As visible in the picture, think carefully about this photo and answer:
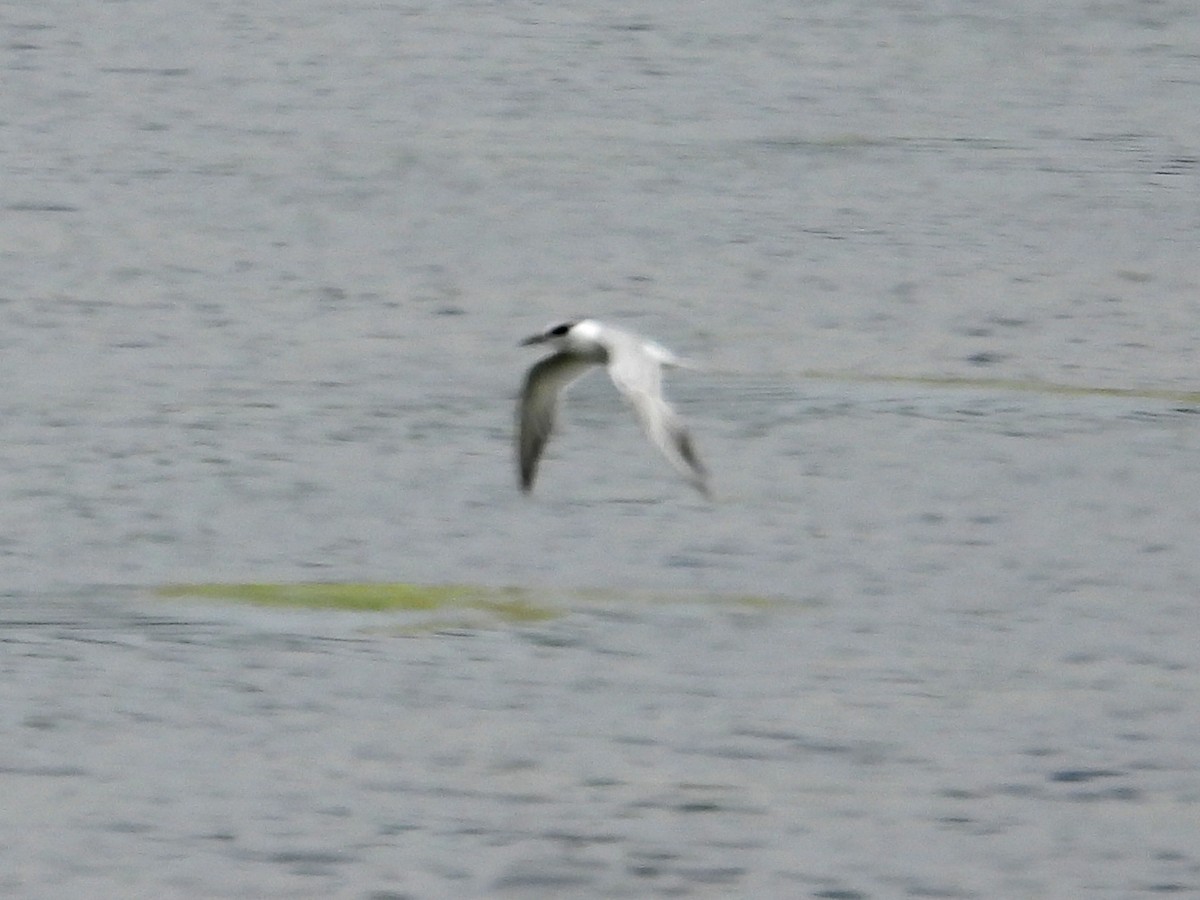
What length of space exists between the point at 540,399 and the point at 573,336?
0.51 ft

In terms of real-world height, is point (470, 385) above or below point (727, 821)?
above

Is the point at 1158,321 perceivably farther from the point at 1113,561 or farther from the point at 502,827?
the point at 502,827

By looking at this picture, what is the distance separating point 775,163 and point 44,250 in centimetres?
158

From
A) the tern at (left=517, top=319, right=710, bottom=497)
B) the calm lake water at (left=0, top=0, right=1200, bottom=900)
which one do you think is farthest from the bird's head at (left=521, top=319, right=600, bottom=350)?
the calm lake water at (left=0, top=0, right=1200, bottom=900)

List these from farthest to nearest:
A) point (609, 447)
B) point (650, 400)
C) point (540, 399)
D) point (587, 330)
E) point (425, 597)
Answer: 1. point (609, 447)
2. point (425, 597)
3. point (540, 399)
4. point (587, 330)
5. point (650, 400)

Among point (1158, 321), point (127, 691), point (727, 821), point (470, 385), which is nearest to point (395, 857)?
point (727, 821)

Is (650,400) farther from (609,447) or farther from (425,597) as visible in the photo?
(609,447)

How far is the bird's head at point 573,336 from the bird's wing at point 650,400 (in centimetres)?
9

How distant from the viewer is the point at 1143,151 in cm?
704

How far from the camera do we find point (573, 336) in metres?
4.00

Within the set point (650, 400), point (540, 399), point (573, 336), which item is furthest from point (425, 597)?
point (650, 400)

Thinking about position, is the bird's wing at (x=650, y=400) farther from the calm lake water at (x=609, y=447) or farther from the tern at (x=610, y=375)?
the calm lake water at (x=609, y=447)

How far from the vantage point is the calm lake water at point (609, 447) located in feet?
12.2

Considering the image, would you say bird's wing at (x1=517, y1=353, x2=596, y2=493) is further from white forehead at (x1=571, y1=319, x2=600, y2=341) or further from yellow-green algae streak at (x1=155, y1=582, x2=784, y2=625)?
yellow-green algae streak at (x1=155, y1=582, x2=784, y2=625)
